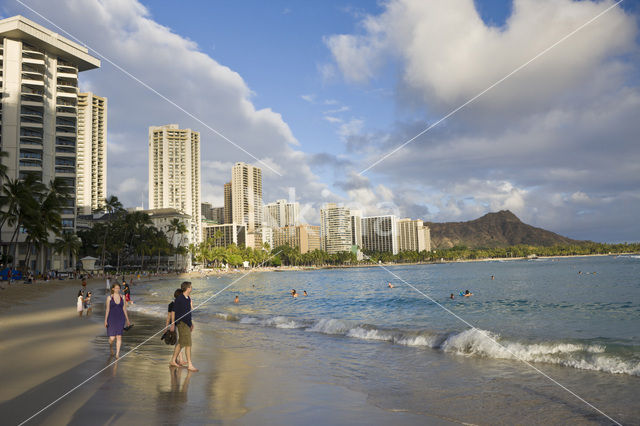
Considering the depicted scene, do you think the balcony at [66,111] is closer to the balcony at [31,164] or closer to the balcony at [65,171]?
the balcony at [65,171]

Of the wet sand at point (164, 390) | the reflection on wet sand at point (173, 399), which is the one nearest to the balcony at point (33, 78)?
the wet sand at point (164, 390)

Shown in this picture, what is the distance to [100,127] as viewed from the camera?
166625 millimetres

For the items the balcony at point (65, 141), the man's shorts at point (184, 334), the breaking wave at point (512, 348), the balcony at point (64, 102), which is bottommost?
the breaking wave at point (512, 348)

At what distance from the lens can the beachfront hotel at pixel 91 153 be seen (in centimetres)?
15412

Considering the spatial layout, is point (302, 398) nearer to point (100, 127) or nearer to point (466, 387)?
point (466, 387)

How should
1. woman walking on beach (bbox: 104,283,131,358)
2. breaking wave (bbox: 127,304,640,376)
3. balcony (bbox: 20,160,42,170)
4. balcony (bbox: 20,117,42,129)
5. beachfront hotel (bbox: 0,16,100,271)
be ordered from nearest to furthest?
woman walking on beach (bbox: 104,283,131,358)
breaking wave (bbox: 127,304,640,376)
beachfront hotel (bbox: 0,16,100,271)
balcony (bbox: 20,160,42,170)
balcony (bbox: 20,117,42,129)

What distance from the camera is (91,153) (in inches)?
6348

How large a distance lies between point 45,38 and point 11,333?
281 feet

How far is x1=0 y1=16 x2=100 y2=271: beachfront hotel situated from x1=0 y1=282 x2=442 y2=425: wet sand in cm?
7294

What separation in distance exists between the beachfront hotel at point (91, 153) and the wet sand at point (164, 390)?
156 metres

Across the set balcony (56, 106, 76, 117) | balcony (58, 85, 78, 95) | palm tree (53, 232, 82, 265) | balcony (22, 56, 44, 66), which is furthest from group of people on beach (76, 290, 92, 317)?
balcony (58, 85, 78, 95)

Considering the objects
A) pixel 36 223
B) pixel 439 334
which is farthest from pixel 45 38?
pixel 439 334

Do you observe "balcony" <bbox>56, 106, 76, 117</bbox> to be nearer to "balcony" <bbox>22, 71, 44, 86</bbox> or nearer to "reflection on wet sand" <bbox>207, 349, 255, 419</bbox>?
"balcony" <bbox>22, 71, 44, 86</bbox>

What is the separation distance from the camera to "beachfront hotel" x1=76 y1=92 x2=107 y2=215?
506 feet
